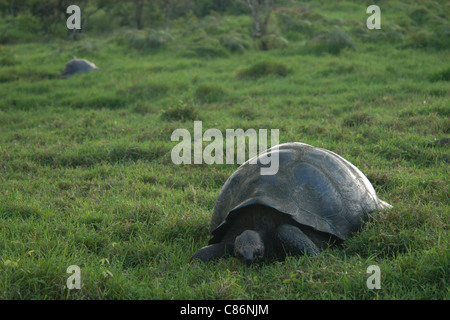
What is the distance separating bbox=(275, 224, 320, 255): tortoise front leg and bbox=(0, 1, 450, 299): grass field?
0.23 ft

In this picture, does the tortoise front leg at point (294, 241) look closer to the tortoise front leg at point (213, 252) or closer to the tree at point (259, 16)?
the tortoise front leg at point (213, 252)

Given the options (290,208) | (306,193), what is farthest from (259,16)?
(290,208)

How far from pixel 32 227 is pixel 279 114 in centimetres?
427

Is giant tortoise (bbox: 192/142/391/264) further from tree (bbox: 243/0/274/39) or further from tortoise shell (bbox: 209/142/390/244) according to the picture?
tree (bbox: 243/0/274/39)

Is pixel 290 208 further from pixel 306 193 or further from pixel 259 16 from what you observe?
pixel 259 16

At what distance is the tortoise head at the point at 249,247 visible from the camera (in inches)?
112

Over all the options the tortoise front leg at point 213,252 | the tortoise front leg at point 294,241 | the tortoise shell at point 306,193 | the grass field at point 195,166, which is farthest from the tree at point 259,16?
the tortoise front leg at point 294,241

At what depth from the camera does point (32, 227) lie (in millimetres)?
3621

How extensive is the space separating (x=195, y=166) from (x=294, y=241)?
249cm

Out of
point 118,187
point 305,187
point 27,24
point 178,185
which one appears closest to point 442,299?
Result: point 305,187

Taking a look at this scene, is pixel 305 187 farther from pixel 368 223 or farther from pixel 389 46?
pixel 389 46

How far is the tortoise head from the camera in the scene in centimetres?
285

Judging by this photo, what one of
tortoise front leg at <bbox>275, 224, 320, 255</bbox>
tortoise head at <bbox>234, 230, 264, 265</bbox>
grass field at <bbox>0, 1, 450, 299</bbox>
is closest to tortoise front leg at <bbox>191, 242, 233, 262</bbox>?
grass field at <bbox>0, 1, 450, 299</bbox>

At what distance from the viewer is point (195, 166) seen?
524 cm
